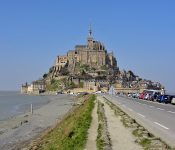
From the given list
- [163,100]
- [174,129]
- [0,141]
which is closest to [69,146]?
[174,129]

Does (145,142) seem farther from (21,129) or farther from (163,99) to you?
(163,99)

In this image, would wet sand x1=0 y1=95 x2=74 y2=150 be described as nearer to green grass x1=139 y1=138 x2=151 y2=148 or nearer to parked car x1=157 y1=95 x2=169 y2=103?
green grass x1=139 y1=138 x2=151 y2=148

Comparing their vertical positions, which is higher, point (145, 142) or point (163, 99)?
point (163, 99)

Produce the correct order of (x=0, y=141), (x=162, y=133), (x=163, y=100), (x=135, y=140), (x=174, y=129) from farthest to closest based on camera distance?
1. (x=163, y=100)
2. (x=0, y=141)
3. (x=174, y=129)
4. (x=162, y=133)
5. (x=135, y=140)

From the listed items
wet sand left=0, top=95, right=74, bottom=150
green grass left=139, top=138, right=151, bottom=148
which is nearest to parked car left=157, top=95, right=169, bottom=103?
wet sand left=0, top=95, right=74, bottom=150

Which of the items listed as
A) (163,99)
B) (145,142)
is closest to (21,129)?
(145,142)

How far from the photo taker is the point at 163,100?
6100cm

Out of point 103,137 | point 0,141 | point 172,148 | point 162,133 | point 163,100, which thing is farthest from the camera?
point 163,100

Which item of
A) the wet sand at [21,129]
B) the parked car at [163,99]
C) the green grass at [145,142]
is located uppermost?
the parked car at [163,99]

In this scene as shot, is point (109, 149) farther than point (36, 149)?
No

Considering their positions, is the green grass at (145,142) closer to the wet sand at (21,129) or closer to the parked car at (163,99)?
the wet sand at (21,129)

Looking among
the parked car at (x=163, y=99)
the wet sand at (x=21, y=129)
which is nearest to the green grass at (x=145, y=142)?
the wet sand at (x=21, y=129)

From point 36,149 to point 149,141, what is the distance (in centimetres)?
446

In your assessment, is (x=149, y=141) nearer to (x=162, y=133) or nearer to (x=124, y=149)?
(x=124, y=149)
